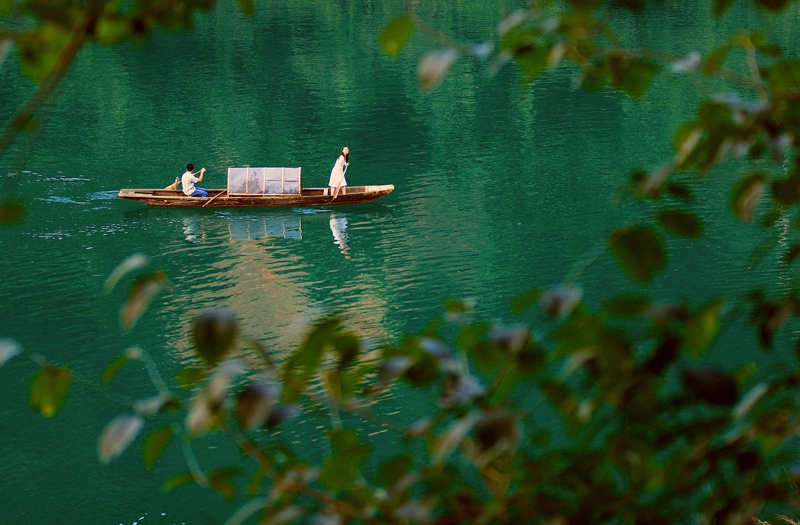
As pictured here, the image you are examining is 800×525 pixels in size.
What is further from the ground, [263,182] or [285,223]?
[263,182]

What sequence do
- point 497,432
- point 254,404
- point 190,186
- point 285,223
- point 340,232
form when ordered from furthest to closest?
point 190,186 → point 285,223 → point 340,232 → point 254,404 → point 497,432

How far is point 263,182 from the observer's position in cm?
1834

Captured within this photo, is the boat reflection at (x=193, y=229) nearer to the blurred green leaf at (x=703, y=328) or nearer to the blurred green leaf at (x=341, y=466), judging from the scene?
the blurred green leaf at (x=341, y=466)

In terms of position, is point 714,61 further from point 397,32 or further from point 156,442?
point 156,442

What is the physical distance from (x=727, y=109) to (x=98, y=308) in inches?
507

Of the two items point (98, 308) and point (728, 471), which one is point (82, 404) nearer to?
point (98, 308)

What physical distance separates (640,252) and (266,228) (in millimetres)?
16173

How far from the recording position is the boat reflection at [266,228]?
1706 cm

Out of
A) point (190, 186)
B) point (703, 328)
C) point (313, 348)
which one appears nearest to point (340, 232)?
point (190, 186)

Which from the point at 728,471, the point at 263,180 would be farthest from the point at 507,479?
the point at 263,180

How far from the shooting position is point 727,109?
1814 mm

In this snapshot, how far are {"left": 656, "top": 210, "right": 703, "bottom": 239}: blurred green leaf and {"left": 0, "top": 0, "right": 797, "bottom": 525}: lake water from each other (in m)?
3.15

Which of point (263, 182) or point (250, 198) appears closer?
point (250, 198)

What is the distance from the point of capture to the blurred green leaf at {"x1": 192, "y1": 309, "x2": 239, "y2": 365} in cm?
157
